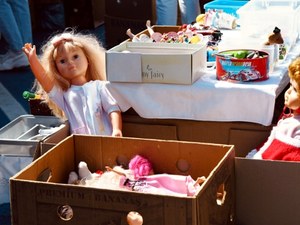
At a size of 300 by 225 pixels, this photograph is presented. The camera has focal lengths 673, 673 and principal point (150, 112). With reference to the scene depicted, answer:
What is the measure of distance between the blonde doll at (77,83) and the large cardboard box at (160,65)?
0.45 feet

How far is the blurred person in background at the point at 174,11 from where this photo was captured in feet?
14.9

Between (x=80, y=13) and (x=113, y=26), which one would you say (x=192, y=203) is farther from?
(x=80, y=13)

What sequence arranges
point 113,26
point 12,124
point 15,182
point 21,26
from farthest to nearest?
point 21,26
point 113,26
point 12,124
point 15,182

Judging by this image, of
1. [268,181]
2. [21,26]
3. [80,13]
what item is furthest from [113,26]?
[268,181]

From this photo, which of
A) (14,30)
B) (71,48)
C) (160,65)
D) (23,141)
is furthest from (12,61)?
(160,65)

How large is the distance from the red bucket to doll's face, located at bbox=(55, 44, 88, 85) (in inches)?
23.2

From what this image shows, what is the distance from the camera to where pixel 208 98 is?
231cm

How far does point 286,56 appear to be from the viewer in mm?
2574

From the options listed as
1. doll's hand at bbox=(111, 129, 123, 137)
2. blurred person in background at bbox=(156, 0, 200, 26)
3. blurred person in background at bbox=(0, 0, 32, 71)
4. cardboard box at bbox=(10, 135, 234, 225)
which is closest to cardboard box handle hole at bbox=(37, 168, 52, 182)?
cardboard box at bbox=(10, 135, 234, 225)

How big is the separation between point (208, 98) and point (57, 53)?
67 cm

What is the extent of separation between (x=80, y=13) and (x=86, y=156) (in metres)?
4.43

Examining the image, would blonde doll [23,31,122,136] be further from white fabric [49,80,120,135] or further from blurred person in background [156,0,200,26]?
blurred person in background [156,0,200,26]

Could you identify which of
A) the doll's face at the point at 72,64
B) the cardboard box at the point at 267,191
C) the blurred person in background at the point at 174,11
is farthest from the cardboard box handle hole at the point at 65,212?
the blurred person in background at the point at 174,11

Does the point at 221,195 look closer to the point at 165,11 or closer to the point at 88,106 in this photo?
the point at 88,106
